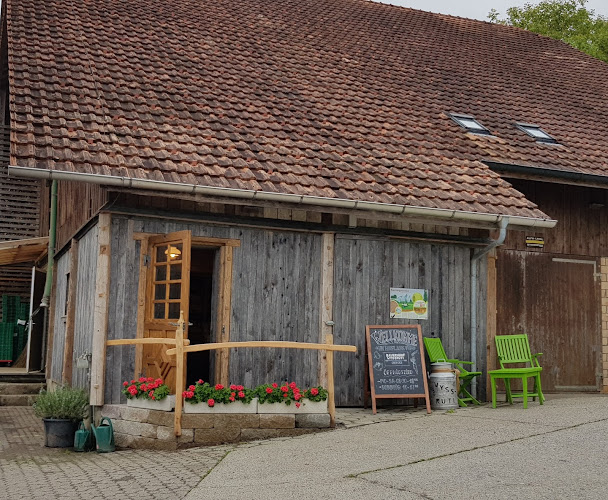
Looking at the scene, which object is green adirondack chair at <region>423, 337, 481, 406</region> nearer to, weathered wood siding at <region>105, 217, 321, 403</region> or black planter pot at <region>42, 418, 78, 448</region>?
weathered wood siding at <region>105, 217, 321, 403</region>

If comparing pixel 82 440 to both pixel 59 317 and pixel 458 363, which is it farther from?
pixel 59 317

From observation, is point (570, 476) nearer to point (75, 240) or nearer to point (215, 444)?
point (215, 444)

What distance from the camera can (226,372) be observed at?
32.3 feet

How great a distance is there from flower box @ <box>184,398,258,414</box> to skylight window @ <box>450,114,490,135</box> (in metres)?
6.14

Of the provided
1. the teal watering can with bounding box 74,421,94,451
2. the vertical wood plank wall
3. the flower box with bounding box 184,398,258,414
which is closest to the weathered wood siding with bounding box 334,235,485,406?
the vertical wood plank wall

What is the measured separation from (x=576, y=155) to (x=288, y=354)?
222 inches

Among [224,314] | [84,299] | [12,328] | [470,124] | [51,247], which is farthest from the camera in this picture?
[12,328]

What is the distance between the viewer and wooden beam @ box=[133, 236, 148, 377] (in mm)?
9500

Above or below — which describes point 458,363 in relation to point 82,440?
above

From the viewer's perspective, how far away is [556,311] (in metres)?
12.5

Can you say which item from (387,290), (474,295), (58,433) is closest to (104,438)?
(58,433)

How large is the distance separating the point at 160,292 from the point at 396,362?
9.87 ft

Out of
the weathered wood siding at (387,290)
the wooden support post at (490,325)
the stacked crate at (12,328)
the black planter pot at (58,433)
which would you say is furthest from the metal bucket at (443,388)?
the stacked crate at (12,328)

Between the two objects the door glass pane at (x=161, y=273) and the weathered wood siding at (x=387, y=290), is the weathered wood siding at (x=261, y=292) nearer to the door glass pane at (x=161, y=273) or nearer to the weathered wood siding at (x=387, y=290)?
the door glass pane at (x=161, y=273)
